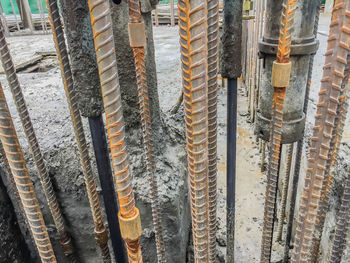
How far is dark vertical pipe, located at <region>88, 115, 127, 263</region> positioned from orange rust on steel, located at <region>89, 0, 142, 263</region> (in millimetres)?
571

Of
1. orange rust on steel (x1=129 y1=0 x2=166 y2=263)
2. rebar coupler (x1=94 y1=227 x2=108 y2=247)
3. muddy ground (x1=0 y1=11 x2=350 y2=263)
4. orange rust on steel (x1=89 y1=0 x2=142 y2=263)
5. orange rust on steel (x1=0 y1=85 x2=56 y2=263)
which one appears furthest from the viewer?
muddy ground (x1=0 y1=11 x2=350 y2=263)

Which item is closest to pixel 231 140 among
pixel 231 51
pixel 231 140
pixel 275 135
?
pixel 231 140

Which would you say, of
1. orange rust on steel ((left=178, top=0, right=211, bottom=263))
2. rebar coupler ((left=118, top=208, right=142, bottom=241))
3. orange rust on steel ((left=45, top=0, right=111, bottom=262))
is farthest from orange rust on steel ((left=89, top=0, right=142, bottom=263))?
orange rust on steel ((left=45, top=0, right=111, bottom=262))

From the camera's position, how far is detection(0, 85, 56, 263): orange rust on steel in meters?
1.04

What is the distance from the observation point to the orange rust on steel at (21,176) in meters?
1.04

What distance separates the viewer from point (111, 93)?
82 cm

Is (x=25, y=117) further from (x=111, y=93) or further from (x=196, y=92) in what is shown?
(x=196, y=92)

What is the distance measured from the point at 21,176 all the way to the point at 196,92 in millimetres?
755

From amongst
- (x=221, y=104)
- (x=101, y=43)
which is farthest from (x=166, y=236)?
(x=221, y=104)

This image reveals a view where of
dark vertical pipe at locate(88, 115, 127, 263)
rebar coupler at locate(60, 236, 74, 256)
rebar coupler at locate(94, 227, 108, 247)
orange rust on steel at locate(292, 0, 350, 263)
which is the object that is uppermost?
orange rust on steel at locate(292, 0, 350, 263)

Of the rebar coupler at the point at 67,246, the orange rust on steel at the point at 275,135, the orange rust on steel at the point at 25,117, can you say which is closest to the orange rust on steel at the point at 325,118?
the orange rust on steel at the point at 275,135

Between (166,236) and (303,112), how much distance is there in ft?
4.40

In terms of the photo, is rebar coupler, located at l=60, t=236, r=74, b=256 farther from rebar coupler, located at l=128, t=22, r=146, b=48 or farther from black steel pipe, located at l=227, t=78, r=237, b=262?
rebar coupler, located at l=128, t=22, r=146, b=48

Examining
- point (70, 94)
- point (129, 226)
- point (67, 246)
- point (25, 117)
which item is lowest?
point (67, 246)
